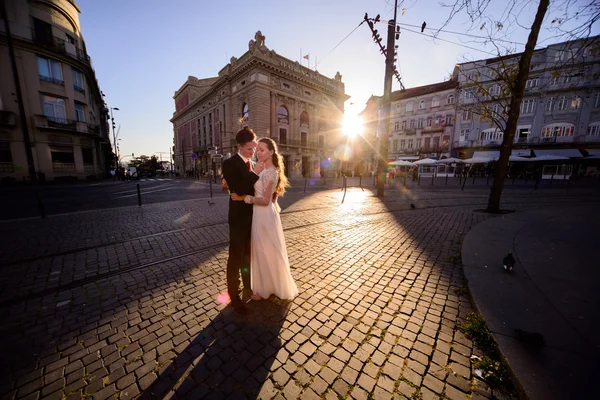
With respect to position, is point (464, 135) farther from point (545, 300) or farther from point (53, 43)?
point (53, 43)

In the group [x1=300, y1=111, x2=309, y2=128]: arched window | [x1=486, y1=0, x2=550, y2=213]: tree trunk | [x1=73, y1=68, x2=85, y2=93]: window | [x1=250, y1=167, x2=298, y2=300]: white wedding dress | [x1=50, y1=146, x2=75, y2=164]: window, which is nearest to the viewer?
[x1=250, y1=167, x2=298, y2=300]: white wedding dress

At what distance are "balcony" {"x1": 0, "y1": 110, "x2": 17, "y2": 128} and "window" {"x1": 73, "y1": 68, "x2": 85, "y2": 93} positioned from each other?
20.7ft

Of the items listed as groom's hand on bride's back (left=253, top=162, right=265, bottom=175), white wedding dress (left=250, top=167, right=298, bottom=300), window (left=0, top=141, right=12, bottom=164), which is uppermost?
window (left=0, top=141, right=12, bottom=164)

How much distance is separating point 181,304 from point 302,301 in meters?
1.63

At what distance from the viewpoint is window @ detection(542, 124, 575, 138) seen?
2825cm

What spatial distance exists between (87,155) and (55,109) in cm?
515

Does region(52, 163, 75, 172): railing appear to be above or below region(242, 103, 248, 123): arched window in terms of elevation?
below

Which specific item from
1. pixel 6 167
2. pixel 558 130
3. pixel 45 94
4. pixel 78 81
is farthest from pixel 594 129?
pixel 6 167

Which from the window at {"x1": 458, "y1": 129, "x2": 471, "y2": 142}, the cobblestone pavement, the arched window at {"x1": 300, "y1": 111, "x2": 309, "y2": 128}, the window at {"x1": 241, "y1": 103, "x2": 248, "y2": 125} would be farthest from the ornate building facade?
the window at {"x1": 458, "y1": 129, "x2": 471, "y2": 142}

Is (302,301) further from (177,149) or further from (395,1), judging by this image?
(177,149)

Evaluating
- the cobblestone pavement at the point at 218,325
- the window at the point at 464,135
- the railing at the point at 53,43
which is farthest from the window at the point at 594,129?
the railing at the point at 53,43

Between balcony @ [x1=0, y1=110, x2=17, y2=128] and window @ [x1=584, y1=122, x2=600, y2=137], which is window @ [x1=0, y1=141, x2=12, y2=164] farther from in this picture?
window @ [x1=584, y1=122, x2=600, y2=137]

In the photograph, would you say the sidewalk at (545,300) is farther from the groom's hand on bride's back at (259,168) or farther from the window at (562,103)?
the window at (562,103)

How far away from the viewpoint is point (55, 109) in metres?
22.0
